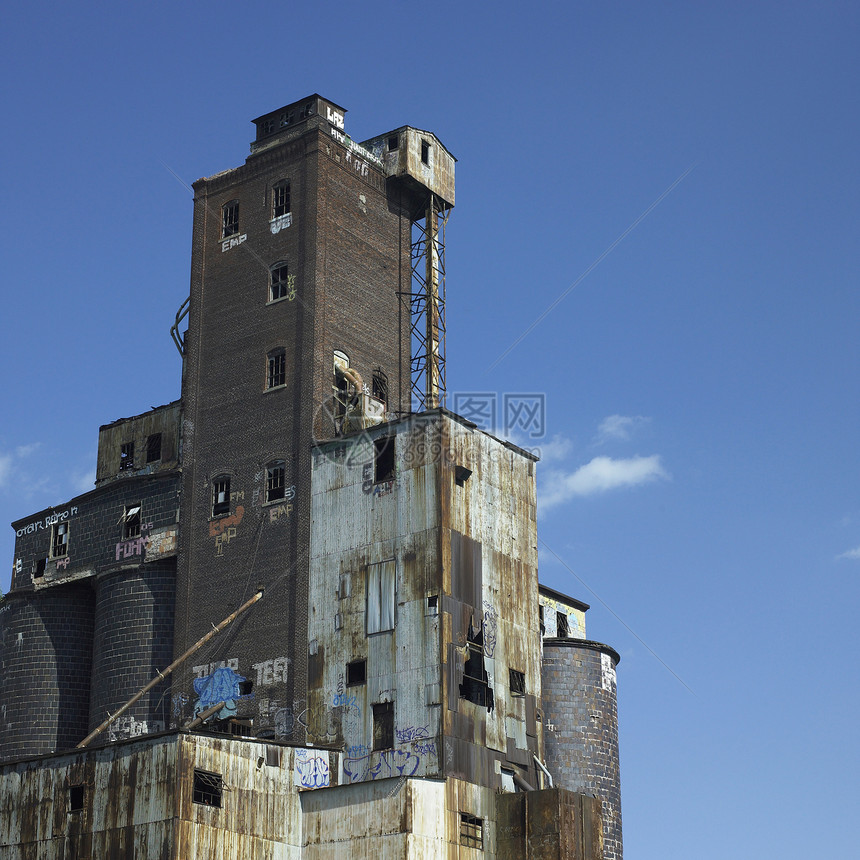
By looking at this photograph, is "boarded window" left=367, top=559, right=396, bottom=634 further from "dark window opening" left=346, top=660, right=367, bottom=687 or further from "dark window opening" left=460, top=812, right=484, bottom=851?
"dark window opening" left=460, top=812, right=484, bottom=851

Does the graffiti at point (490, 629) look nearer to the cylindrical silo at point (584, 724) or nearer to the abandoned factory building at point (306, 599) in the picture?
the abandoned factory building at point (306, 599)

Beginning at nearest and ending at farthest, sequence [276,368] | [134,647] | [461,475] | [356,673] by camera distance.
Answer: [356,673]
[461,475]
[134,647]
[276,368]

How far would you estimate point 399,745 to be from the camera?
45.2 metres

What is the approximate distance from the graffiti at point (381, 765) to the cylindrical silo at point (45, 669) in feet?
52.2

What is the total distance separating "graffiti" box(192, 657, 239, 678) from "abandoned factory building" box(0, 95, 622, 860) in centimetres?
20

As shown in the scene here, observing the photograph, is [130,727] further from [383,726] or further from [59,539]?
[383,726]

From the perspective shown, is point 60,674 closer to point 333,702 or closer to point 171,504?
point 171,504

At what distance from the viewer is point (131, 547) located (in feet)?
182

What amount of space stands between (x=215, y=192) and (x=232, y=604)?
63.7 feet

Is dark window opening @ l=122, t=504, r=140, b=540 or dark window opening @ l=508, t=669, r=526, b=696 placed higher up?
dark window opening @ l=122, t=504, r=140, b=540

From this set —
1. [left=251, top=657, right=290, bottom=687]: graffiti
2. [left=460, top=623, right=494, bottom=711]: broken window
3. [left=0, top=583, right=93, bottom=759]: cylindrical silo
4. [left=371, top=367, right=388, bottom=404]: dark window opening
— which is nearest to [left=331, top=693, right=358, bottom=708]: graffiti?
[left=251, top=657, right=290, bottom=687]: graffiti

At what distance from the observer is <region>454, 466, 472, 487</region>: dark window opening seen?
1897 inches

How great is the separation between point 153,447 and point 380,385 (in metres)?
10.9

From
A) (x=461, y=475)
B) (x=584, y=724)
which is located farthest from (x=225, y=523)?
(x=584, y=724)
